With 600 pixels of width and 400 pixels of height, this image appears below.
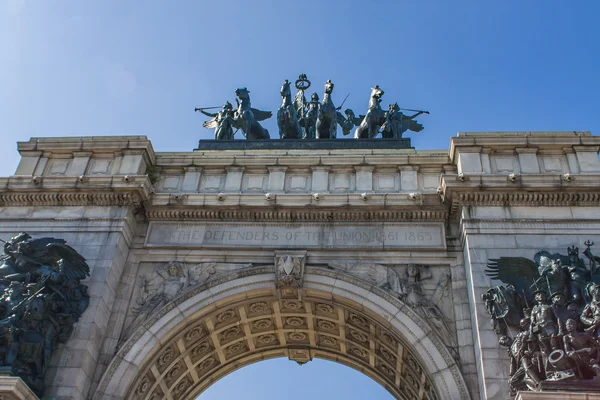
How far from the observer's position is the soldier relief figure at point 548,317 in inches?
527

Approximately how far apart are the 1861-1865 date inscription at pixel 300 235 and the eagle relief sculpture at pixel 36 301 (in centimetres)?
263

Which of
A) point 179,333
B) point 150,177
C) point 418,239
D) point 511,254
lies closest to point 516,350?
point 511,254

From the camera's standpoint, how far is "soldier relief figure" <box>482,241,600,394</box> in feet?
43.9

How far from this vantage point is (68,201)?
755 inches

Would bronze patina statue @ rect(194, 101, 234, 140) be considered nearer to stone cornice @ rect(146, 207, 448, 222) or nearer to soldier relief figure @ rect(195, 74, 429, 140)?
Answer: soldier relief figure @ rect(195, 74, 429, 140)

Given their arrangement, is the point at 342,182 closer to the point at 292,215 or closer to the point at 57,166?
the point at 292,215

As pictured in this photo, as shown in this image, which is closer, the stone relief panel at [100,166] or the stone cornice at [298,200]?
the stone cornice at [298,200]

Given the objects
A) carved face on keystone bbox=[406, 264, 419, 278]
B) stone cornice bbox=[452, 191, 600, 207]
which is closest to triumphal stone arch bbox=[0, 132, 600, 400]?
stone cornice bbox=[452, 191, 600, 207]

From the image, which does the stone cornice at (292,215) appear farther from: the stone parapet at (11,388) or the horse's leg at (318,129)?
the stone parapet at (11,388)

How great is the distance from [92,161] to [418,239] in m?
10.6

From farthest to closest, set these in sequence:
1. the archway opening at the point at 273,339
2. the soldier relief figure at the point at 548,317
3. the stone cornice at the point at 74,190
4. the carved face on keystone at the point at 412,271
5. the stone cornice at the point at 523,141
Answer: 1. the stone cornice at the point at 523,141
2. the stone cornice at the point at 74,190
3. the carved face on keystone at the point at 412,271
4. the archway opening at the point at 273,339
5. the soldier relief figure at the point at 548,317

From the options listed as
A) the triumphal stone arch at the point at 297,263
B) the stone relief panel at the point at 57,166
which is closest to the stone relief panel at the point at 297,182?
the triumphal stone arch at the point at 297,263

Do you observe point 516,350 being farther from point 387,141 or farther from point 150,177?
point 150,177

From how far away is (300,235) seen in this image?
18562 mm
